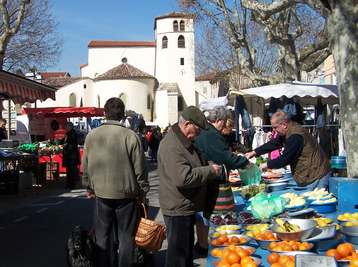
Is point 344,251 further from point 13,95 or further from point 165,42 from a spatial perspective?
point 165,42

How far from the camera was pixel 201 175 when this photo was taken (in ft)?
10.4

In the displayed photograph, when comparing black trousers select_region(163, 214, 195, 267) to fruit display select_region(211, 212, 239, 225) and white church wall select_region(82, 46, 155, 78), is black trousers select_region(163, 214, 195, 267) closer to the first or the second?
fruit display select_region(211, 212, 239, 225)

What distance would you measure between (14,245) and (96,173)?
2769 mm

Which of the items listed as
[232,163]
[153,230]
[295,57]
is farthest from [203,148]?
[295,57]

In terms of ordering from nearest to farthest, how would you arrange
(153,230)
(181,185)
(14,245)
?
1. (181,185)
2. (153,230)
3. (14,245)

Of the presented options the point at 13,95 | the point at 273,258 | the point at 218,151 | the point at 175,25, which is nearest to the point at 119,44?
the point at 175,25

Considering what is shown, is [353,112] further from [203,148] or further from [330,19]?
[203,148]

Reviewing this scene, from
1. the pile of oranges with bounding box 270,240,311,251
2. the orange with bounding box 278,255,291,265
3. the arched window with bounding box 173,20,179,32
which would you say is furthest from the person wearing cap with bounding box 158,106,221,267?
the arched window with bounding box 173,20,179,32

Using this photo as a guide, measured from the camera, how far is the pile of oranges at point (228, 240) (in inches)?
121

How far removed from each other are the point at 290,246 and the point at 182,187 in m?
0.96

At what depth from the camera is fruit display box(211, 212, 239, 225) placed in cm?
358

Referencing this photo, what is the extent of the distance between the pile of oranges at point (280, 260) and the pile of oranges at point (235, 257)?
0.14 meters

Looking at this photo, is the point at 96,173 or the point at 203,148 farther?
the point at 203,148

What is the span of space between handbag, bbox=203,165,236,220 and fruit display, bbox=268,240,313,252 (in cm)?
79
